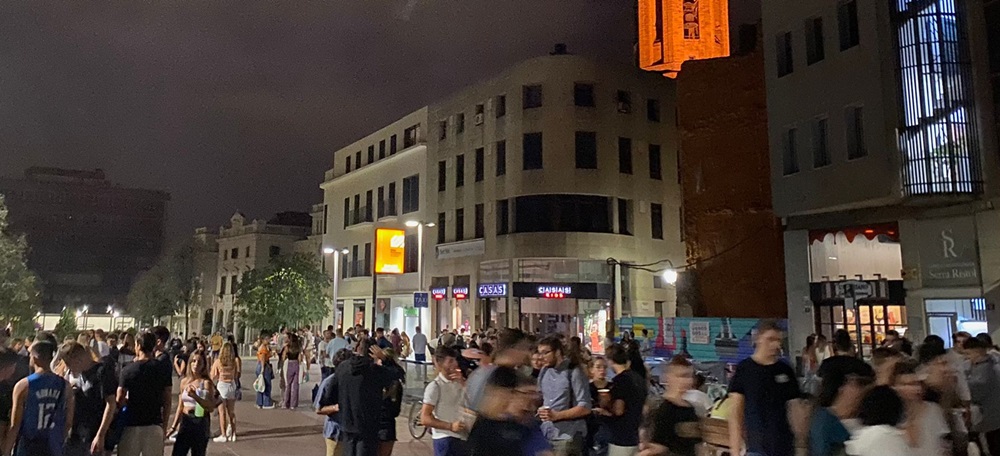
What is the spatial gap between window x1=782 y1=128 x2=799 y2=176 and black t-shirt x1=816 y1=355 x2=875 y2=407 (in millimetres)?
18096

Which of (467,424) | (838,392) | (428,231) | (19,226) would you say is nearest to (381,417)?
(467,424)

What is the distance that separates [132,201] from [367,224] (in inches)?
3650

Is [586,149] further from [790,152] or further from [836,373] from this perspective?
[836,373]

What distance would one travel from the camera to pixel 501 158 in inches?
1382

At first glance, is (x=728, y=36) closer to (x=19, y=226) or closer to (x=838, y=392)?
(x=838, y=392)

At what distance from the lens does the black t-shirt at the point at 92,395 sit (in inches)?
289

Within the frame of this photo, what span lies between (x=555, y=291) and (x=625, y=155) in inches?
304

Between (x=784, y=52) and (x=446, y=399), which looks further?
(x=784, y=52)

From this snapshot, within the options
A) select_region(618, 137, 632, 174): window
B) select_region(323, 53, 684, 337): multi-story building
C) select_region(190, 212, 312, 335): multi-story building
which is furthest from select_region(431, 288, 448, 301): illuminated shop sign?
select_region(190, 212, 312, 335): multi-story building

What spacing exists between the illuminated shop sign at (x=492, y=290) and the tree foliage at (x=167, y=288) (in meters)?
44.2

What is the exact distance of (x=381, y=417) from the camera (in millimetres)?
7031

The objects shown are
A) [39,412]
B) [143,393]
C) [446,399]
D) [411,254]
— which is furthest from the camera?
[411,254]

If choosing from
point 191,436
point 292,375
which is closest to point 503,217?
point 292,375

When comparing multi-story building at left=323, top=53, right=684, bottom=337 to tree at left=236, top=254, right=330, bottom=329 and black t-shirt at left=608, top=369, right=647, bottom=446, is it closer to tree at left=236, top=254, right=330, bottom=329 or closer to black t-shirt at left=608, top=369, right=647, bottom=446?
tree at left=236, top=254, right=330, bottom=329
